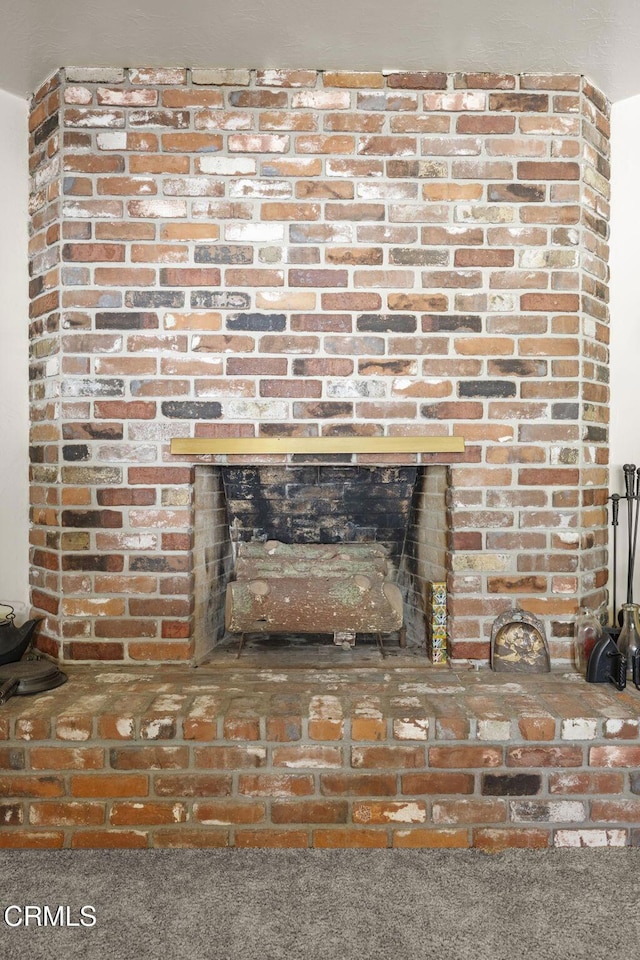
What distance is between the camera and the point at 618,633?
2041mm

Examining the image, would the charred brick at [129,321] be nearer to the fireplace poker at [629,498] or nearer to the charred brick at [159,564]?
the charred brick at [159,564]

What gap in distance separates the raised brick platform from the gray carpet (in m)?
0.05

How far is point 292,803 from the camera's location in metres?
1.64

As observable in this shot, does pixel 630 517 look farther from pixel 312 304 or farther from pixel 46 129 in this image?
pixel 46 129

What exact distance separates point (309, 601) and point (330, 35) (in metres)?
1.83

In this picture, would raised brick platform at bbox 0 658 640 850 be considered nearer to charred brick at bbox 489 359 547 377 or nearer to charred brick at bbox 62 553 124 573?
charred brick at bbox 62 553 124 573

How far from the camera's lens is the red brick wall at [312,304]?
79.4 inches

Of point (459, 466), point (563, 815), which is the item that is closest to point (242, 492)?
point (459, 466)

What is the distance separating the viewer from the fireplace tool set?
1920mm

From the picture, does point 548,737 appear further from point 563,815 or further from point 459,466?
point 459,466

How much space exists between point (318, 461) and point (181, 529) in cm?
51

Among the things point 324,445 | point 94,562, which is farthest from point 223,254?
point 94,562

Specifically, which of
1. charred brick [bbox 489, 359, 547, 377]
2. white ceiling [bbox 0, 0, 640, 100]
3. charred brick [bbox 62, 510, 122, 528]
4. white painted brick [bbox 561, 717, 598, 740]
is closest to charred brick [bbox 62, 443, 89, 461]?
charred brick [bbox 62, 510, 122, 528]

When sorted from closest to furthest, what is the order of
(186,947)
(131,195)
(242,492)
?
(186,947) < (131,195) < (242,492)
